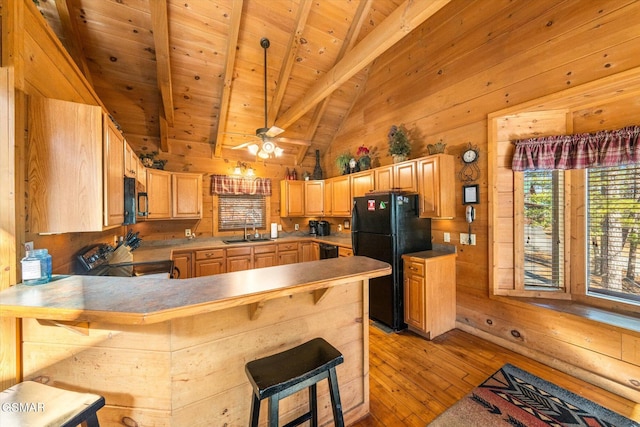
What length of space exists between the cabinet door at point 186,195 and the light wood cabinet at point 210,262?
676mm

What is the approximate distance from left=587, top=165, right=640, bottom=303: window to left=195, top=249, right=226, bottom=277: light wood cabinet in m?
4.60

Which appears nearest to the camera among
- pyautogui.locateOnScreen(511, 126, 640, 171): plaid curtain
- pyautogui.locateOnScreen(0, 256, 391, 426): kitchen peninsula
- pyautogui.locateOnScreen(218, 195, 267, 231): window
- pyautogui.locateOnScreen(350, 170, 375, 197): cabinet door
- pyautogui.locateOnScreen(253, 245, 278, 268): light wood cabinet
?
pyautogui.locateOnScreen(0, 256, 391, 426): kitchen peninsula

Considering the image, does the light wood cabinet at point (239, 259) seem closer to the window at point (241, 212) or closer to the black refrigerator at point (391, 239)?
the window at point (241, 212)

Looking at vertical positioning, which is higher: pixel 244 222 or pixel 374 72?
pixel 374 72

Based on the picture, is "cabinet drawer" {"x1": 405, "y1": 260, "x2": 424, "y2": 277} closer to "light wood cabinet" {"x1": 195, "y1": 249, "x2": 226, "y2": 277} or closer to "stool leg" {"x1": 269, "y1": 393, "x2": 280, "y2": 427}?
"stool leg" {"x1": 269, "y1": 393, "x2": 280, "y2": 427}

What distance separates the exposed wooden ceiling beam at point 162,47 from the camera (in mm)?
2552

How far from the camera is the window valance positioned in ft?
14.8

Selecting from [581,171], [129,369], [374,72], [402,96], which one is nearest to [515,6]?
[402,96]

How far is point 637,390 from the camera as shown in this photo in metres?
1.85

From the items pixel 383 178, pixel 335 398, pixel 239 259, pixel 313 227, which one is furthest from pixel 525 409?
Result: pixel 313 227

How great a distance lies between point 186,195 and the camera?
4.03 meters

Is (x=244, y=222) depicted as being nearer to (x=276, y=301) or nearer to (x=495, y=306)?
(x=276, y=301)

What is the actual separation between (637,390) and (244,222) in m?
5.08

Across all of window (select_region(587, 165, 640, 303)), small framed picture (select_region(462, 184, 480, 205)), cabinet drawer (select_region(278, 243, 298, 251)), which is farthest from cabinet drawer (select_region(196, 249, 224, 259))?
window (select_region(587, 165, 640, 303))
